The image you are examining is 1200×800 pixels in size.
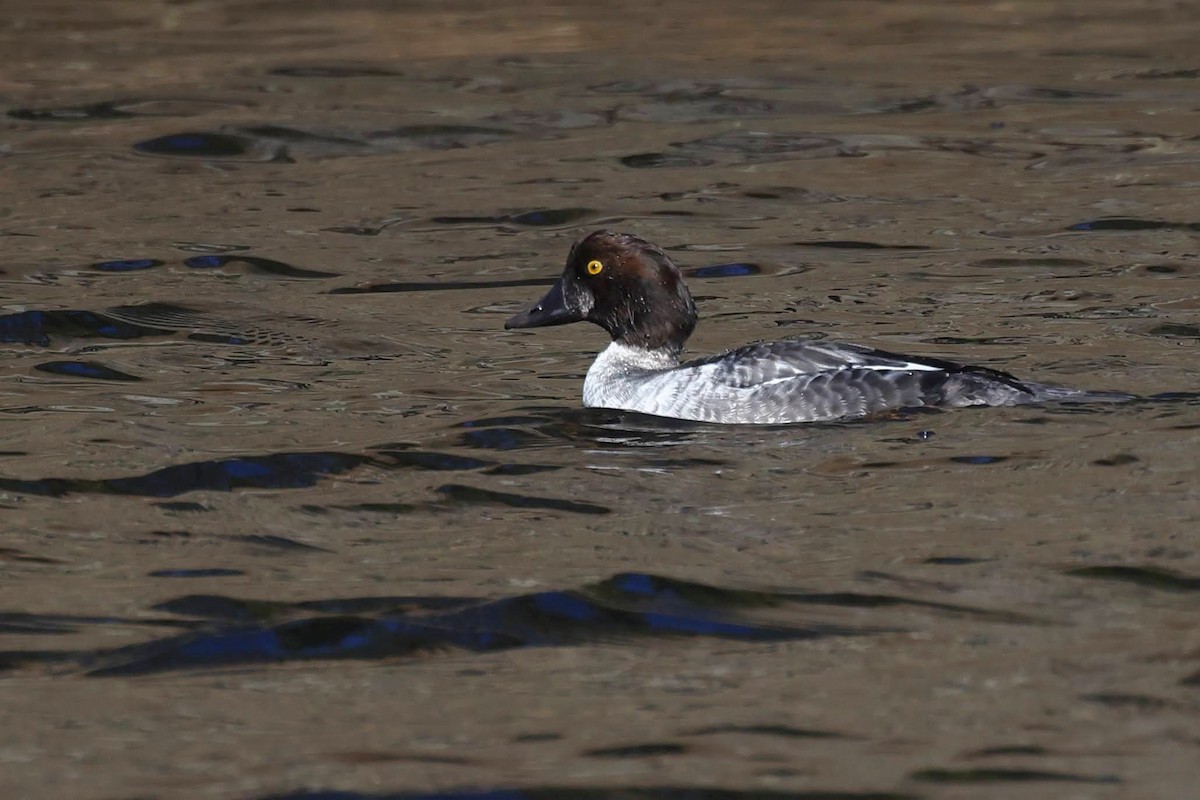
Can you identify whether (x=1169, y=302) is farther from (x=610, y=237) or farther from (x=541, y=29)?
(x=541, y=29)

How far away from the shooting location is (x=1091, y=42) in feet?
65.7

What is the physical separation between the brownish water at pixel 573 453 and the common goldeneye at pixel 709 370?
0.16 m

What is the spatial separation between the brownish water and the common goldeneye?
16 centimetres

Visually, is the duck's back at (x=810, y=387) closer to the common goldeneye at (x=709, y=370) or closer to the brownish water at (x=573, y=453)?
the common goldeneye at (x=709, y=370)

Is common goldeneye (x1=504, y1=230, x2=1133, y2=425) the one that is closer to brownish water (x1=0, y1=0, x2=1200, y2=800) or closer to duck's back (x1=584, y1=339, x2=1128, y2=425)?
duck's back (x1=584, y1=339, x2=1128, y2=425)

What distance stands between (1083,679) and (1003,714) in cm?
33

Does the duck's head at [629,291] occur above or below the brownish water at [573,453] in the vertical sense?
above

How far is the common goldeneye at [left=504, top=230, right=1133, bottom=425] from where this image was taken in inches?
345

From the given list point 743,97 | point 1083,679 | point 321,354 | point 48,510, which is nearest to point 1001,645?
point 1083,679

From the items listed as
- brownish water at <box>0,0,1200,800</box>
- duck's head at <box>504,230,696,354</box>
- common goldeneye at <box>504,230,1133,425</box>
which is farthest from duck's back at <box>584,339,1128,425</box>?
duck's head at <box>504,230,696,354</box>

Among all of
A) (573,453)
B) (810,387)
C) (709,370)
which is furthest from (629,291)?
(573,453)

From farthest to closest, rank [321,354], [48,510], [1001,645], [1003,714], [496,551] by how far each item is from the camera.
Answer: [321,354] < [48,510] < [496,551] < [1001,645] < [1003,714]

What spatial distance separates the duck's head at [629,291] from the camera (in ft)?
31.4

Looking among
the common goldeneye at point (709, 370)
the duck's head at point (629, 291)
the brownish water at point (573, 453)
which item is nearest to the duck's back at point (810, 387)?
the common goldeneye at point (709, 370)
